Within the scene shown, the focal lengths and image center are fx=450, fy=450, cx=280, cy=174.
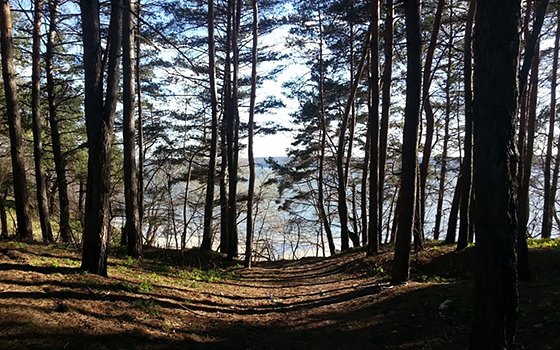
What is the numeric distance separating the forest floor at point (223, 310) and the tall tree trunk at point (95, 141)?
1.65ft

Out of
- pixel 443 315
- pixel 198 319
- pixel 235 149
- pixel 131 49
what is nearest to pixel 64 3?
pixel 131 49

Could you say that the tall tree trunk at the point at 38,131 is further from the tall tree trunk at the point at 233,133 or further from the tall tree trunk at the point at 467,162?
the tall tree trunk at the point at 467,162

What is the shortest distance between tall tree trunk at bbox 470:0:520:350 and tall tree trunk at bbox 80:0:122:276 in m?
5.27

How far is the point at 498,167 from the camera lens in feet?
12.8

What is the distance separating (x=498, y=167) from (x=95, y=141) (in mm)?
5482

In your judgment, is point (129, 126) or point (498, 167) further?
point (129, 126)

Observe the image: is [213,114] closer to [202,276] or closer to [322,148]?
[202,276]

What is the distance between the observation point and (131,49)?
11.0 m

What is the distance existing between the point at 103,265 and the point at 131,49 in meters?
6.06

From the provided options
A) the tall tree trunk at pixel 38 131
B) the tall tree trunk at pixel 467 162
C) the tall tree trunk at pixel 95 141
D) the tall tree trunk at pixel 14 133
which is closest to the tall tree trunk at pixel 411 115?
the tall tree trunk at pixel 467 162

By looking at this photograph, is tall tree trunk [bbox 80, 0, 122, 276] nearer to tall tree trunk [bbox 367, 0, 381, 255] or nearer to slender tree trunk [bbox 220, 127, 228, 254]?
tall tree trunk [bbox 367, 0, 381, 255]

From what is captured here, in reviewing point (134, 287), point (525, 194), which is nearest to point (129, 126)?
point (134, 287)

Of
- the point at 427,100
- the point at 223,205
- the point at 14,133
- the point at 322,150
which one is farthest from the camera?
the point at 322,150

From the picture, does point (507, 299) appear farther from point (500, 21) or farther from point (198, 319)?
point (198, 319)
